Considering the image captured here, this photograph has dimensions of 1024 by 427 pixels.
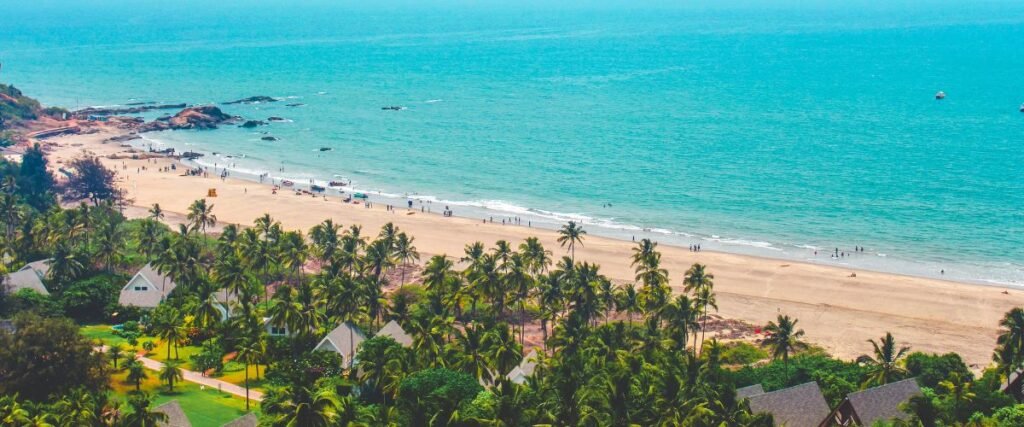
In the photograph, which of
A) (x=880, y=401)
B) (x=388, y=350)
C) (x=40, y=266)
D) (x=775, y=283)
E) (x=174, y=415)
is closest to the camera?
(x=880, y=401)

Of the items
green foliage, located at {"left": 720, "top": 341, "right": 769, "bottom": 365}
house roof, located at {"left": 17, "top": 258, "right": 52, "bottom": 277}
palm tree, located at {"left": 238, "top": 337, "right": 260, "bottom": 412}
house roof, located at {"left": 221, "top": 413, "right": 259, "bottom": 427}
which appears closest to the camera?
house roof, located at {"left": 221, "top": 413, "right": 259, "bottom": 427}

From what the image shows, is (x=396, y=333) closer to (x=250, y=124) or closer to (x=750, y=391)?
(x=750, y=391)

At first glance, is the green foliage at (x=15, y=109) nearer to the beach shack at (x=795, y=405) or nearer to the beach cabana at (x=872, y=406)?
the beach shack at (x=795, y=405)

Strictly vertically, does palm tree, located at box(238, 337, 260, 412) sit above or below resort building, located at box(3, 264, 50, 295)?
below

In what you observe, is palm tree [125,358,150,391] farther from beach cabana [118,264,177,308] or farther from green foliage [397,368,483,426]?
green foliage [397,368,483,426]

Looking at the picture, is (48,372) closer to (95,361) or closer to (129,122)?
(95,361)

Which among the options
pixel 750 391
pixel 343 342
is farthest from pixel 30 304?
pixel 750 391

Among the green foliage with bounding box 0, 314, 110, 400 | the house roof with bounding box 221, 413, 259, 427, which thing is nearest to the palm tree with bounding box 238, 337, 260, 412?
the house roof with bounding box 221, 413, 259, 427
